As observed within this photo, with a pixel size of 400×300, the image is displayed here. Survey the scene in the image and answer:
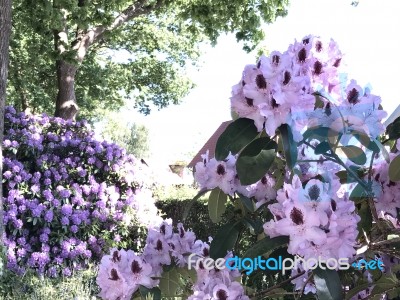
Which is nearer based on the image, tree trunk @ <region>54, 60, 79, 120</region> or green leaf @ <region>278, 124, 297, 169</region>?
green leaf @ <region>278, 124, 297, 169</region>

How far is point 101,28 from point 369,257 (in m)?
9.30

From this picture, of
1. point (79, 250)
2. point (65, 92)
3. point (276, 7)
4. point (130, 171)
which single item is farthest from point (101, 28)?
point (79, 250)

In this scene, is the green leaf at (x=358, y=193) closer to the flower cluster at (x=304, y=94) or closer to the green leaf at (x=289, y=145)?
the flower cluster at (x=304, y=94)

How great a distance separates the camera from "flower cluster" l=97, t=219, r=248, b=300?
3.89ft

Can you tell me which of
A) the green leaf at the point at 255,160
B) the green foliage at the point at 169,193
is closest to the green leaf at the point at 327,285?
the green leaf at the point at 255,160

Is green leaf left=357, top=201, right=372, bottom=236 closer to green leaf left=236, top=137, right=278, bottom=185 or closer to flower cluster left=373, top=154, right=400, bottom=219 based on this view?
flower cluster left=373, top=154, right=400, bottom=219

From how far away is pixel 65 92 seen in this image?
948 centimetres

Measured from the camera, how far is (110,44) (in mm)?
14289

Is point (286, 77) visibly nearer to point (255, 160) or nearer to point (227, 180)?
point (255, 160)

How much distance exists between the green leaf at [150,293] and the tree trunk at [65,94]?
27.5ft

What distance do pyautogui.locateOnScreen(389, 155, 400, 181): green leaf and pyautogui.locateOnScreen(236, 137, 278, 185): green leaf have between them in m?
0.26

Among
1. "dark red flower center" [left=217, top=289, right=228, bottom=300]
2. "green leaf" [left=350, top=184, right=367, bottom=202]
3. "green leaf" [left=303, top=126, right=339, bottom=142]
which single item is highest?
"green leaf" [left=303, top=126, right=339, bottom=142]

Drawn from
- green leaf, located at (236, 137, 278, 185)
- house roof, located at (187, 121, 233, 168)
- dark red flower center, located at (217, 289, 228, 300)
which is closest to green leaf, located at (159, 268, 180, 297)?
dark red flower center, located at (217, 289, 228, 300)

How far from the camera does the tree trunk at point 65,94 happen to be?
9.34 meters
